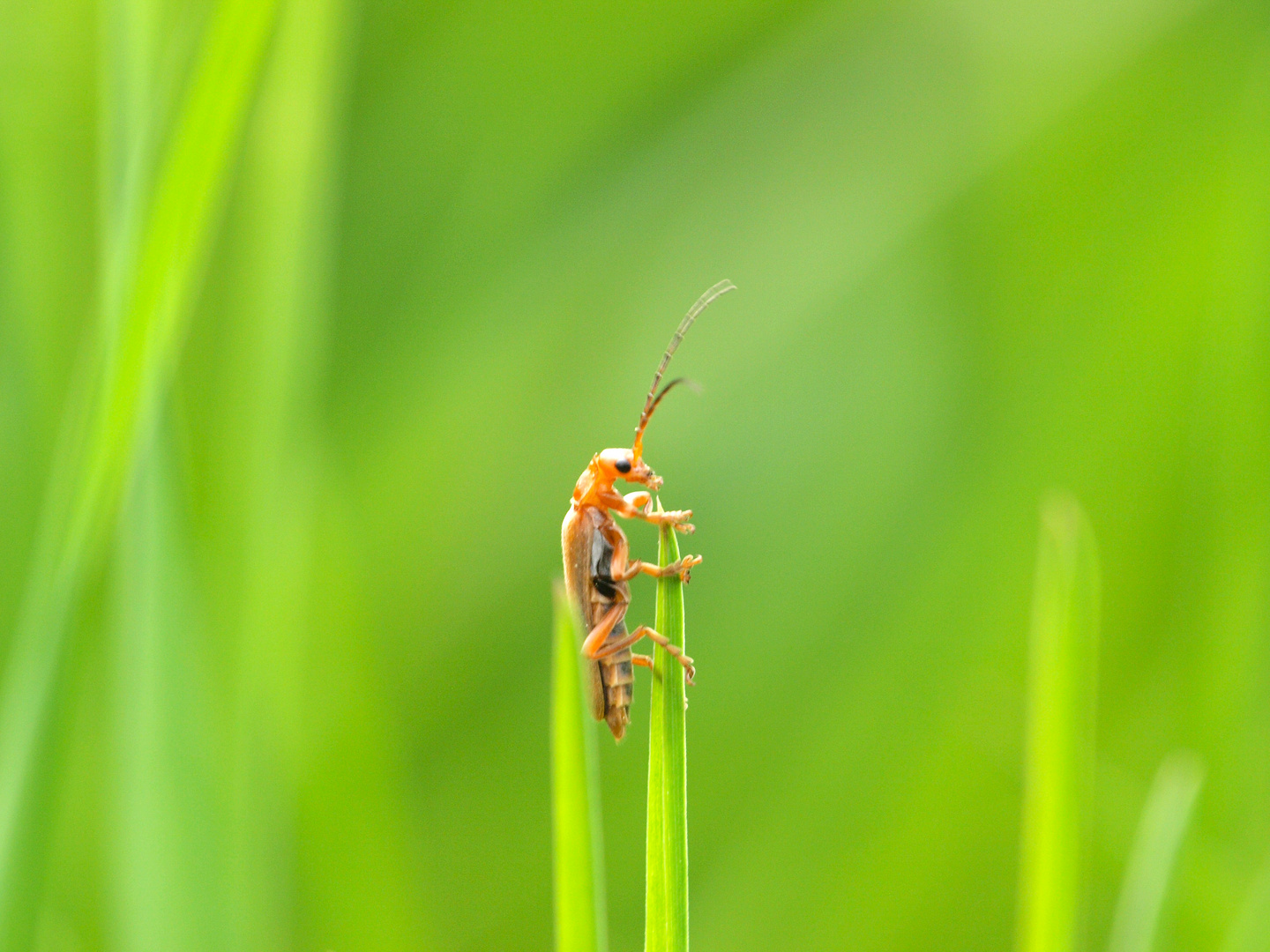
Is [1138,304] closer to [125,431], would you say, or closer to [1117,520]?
[1117,520]

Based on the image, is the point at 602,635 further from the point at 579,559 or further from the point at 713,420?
the point at 713,420

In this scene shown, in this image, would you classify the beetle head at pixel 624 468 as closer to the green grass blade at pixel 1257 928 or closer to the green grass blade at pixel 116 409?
the green grass blade at pixel 116 409

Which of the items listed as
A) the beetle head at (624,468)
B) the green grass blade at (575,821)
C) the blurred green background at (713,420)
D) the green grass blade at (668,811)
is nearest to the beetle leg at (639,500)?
the beetle head at (624,468)

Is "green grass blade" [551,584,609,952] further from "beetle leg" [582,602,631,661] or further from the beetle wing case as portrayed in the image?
the beetle wing case

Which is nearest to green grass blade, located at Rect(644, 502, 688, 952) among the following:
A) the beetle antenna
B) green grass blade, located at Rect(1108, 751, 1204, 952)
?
green grass blade, located at Rect(1108, 751, 1204, 952)

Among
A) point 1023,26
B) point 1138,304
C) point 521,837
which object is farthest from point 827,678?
point 1023,26

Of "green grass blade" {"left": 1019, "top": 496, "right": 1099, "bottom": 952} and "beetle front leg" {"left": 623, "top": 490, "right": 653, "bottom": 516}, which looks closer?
"green grass blade" {"left": 1019, "top": 496, "right": 1099, "bottom": 952}
